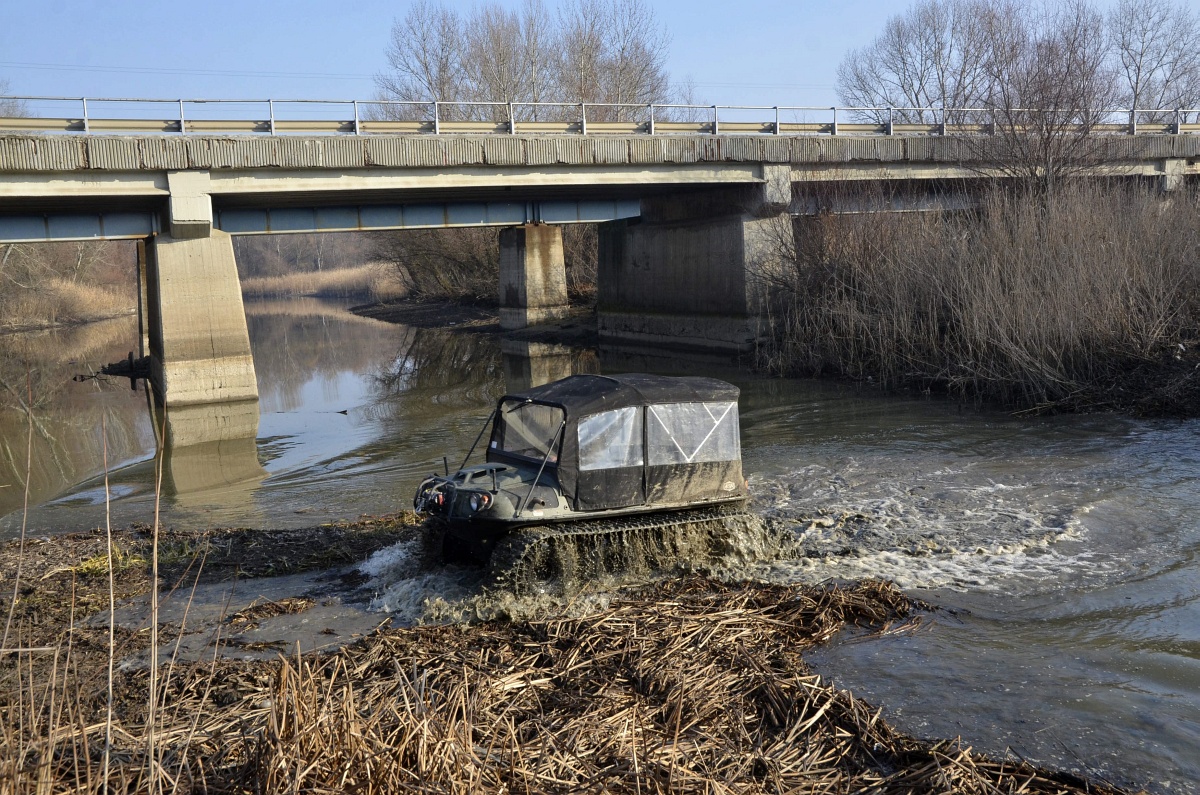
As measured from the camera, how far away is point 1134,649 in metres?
6.88

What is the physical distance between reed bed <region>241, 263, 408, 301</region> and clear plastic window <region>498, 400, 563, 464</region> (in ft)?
169

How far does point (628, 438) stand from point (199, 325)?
665 inches

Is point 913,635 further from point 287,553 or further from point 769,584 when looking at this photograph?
point 287,553

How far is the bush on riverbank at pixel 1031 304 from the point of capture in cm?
1662

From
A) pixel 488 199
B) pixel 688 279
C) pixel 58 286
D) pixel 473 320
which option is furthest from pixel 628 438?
pixel 58 286

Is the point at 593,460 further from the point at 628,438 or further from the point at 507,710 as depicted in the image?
the point at 507,710

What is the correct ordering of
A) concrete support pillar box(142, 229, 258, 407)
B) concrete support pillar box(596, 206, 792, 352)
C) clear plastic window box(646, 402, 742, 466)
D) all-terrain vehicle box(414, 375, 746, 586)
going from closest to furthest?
all-terrain vehicle box(414, 375, 746, 586)
clear plastic window box(646, 402, 742, 466)
concrete support pillar box(142, 229, 258, 407)
concrete support pillar box(596, 206, 792, 352)

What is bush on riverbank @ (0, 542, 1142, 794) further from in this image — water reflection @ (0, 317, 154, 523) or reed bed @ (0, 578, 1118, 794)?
water reflection @ (0, 317, 154, 523)

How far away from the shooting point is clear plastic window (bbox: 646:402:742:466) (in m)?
8.42

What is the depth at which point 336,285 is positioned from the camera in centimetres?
8025

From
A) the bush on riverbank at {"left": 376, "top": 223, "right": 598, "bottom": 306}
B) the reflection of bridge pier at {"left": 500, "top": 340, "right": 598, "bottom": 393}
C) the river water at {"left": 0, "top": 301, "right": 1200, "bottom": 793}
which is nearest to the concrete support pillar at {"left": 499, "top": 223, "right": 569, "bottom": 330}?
the bush on riverbank at {"left": 376, "top": 223, "right": 598, "bottom": 306}

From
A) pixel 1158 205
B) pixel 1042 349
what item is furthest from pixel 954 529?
pixel 1158 205

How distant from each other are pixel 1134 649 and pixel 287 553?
7.61 meters

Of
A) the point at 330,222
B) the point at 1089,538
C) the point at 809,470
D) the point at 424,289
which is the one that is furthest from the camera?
the point at 424,289
